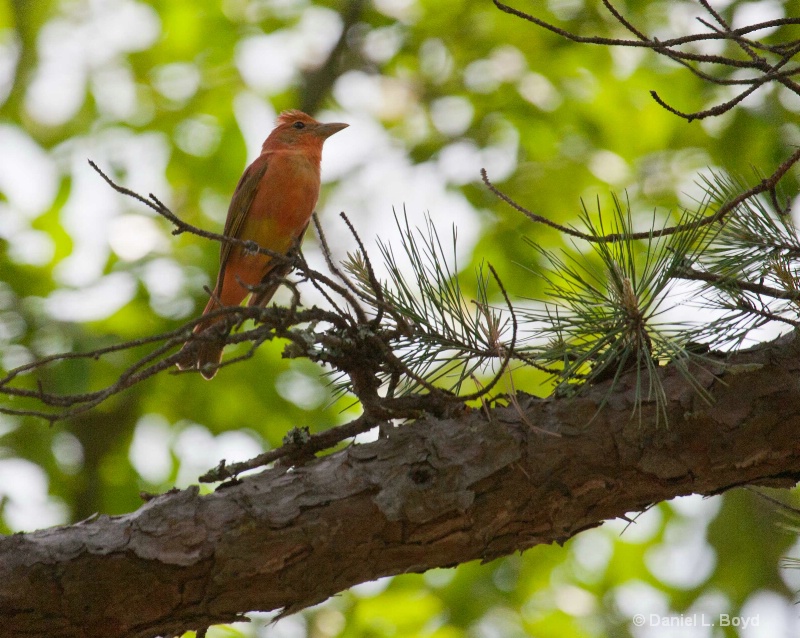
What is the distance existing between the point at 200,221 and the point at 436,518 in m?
4.27

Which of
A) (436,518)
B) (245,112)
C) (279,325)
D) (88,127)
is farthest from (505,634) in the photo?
(88,127)

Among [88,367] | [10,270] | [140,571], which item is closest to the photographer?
[140,571]

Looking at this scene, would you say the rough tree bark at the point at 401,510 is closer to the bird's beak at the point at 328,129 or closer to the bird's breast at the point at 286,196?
the bird's breast at the point at 286,196

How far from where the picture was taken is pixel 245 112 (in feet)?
20.5

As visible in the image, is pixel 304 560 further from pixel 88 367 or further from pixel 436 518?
pixel 88 367

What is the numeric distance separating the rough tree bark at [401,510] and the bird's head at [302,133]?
3374 mm

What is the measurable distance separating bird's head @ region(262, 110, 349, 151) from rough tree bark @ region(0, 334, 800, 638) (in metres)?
3.37

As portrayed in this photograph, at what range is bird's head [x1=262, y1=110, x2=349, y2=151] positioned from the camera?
17.5 feet

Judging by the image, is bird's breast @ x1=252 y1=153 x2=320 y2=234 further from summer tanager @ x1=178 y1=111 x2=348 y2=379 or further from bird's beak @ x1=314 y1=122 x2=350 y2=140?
bird's beak @ x1=314 y1=122 x2=350 y2=140

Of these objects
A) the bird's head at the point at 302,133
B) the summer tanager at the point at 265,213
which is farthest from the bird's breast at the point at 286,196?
the bird's head at the point at 302,133

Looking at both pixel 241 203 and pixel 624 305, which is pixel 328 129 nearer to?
pixel 241 203

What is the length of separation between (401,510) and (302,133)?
11.8 ft

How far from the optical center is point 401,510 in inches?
88.8

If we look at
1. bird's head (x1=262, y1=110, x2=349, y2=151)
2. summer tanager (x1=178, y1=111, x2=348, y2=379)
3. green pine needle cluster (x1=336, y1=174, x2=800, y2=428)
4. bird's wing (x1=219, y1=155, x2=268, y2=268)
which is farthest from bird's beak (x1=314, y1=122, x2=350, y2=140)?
green pine needle cluster (x1=336, y1=174, x2=800, y2=428)
